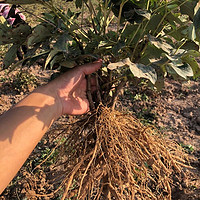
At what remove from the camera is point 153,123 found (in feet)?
7.73

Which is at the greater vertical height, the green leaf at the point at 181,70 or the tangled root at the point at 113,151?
the green leaf at the point at 181,70

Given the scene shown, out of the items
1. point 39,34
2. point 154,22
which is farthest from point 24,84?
point 154,22

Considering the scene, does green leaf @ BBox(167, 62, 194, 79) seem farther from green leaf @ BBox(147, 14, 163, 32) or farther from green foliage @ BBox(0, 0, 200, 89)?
green leaf @ BBox(147, 14, 163, 32)

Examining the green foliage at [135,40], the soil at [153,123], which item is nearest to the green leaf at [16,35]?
the green foliage at [135,40]

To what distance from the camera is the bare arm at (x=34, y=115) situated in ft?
3.06

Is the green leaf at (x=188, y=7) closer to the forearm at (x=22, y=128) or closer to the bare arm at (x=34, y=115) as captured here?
the bare arm at (x=34, y=115)

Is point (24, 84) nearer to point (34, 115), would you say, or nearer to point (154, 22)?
point (34, 115)

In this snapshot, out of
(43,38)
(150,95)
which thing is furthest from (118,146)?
(150,95)

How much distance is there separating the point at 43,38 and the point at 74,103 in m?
0.42

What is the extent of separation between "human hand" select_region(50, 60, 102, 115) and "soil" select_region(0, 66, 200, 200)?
1.66 ft

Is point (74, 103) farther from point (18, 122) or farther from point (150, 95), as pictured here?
point (150, 95)

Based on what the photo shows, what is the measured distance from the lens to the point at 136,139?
1.25m

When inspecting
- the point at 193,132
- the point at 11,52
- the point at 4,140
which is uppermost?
the point at 11,52

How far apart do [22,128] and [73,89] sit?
0.32 meters
